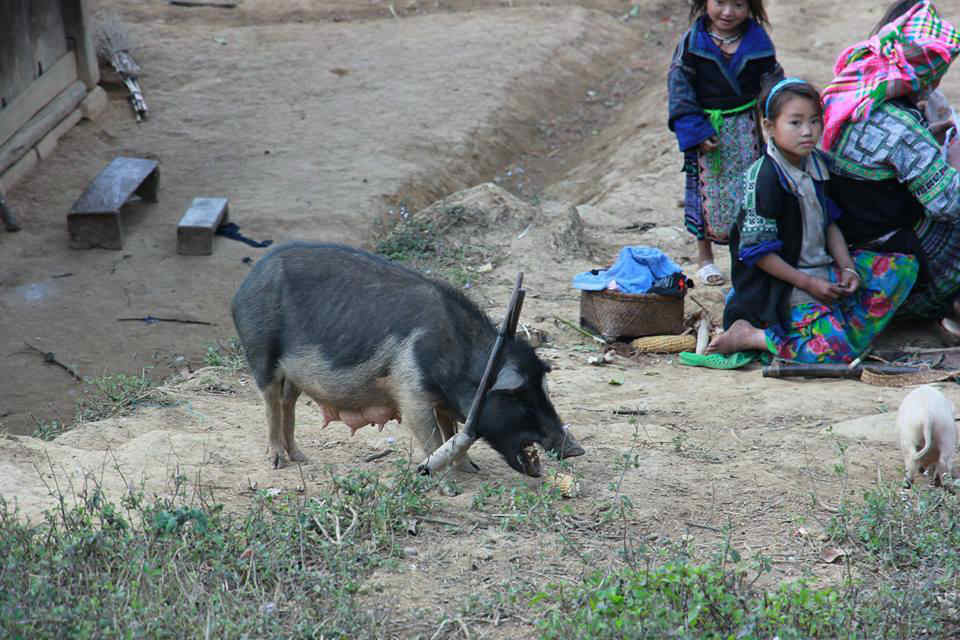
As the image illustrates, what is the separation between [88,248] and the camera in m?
8.68

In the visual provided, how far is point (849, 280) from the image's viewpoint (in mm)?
5734

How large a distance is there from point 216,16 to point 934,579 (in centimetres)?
1411

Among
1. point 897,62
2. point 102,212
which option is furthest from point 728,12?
point 102,212

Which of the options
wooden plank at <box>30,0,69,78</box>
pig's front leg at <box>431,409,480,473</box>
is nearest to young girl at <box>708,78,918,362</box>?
pig's front leg at <box>431,409,480,473</box>

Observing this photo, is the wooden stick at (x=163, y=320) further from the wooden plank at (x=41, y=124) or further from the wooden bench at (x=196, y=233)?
the wooden plank at (x=41, y=124)

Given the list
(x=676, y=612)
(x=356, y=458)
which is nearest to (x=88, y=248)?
(x=356, y=458)

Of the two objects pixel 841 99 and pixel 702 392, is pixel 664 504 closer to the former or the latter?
pixel 702 392

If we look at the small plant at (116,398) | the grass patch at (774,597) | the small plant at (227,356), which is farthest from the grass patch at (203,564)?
the small plant at (227,356)

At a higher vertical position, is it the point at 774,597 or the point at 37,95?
the point at 774,597

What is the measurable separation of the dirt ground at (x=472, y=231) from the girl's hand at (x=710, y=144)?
1018 millimetres

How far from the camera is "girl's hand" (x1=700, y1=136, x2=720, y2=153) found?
672 cm

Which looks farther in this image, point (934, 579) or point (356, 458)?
point (356, 458)

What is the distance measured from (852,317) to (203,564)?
3.95 meters

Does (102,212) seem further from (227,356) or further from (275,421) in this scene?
(275,421)
